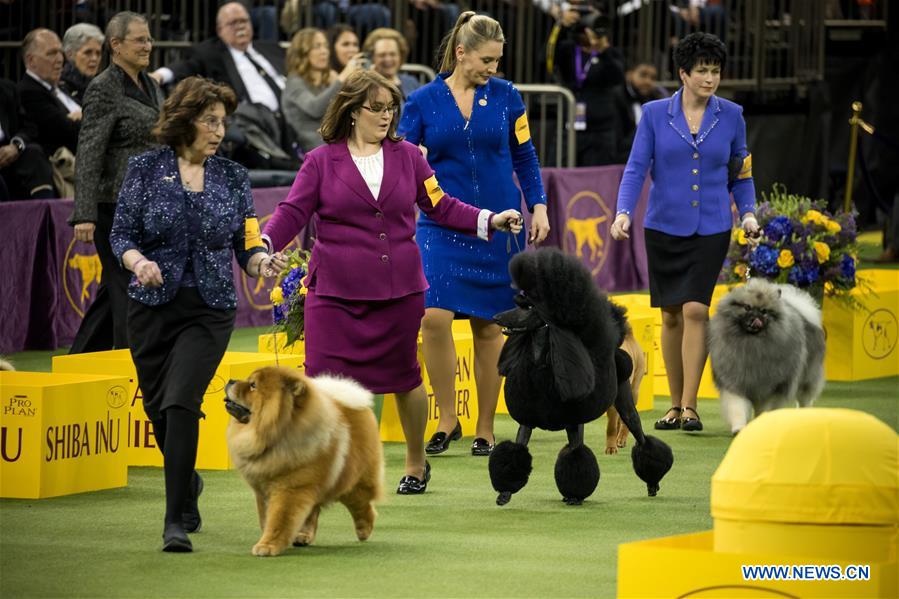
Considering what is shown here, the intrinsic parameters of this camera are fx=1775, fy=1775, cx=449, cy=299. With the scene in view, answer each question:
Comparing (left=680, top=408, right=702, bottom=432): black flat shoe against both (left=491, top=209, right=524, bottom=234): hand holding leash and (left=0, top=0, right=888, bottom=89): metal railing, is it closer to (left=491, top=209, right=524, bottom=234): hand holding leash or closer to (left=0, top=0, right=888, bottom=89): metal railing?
(left=491, top=209, right=524, bottom=234): hand holding leash

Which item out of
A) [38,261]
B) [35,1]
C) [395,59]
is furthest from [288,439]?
[35,1]

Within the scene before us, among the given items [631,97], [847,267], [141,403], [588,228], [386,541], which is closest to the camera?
[386,541]

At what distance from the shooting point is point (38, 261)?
10.6 meters

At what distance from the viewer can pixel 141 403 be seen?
24.9ft

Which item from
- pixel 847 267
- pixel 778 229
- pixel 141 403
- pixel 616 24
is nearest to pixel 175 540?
pixel 141 403

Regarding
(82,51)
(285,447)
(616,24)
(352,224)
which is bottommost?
(285,447)

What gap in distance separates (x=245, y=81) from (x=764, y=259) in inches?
188

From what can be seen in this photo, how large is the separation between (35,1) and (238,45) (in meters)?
2.49

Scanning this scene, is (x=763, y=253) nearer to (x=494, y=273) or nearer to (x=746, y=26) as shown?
(x=494, y=273)

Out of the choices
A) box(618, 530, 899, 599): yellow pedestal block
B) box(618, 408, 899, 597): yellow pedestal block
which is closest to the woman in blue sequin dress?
box(618, 530, 899, 599): yellow pedestal block

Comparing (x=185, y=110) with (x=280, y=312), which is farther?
(x=280, y=312)

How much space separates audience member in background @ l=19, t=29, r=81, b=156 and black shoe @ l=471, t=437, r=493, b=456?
4.84 m

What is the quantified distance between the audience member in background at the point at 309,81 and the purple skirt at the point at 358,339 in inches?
246

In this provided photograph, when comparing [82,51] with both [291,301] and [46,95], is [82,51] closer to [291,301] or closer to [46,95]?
[46,95]
